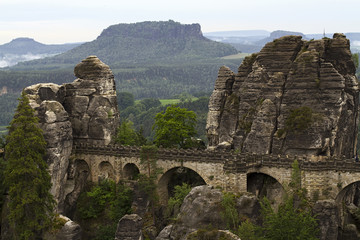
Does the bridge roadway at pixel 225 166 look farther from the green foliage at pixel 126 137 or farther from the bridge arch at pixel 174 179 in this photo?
the green foliage at pixel 126 137

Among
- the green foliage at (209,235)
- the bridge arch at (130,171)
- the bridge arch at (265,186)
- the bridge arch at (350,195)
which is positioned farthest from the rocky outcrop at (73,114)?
the bridge arch at (350,195)

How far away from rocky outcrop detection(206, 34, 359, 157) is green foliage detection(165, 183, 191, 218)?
897 centimetres

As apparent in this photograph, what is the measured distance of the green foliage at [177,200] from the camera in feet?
218

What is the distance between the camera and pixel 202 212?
59.5 meters

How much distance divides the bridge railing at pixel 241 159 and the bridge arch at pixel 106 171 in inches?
59.6

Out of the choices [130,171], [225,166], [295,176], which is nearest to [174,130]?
[130,171]

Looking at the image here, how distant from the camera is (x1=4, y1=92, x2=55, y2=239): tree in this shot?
205 feet

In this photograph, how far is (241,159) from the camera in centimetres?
6538

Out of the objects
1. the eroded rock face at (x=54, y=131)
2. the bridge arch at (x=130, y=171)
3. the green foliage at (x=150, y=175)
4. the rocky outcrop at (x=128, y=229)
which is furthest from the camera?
the bridge arch at (x=130, y=171)

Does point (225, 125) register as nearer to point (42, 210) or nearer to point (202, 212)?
point (202, 212)

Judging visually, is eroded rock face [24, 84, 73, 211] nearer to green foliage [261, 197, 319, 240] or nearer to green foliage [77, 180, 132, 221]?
green foliage [77, 180, 132, 221]

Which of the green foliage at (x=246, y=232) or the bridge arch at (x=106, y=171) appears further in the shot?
the bridge arch at (x=106, y=171)

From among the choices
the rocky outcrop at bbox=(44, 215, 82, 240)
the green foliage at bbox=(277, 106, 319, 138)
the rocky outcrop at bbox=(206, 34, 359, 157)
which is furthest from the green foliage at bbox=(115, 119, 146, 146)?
the green foliage at bbox=(277, 106, 319, 138)

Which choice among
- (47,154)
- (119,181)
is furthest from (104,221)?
(47,154)
